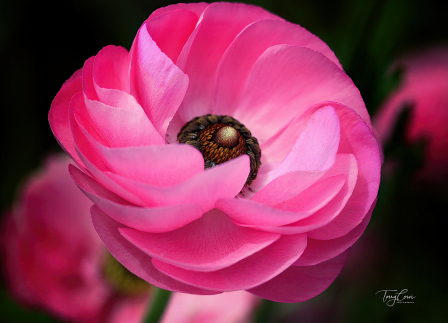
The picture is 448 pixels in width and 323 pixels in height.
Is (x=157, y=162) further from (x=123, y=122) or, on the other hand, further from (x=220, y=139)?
(x=220, y=139)

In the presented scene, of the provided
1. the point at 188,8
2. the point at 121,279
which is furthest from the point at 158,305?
the point at 121,279

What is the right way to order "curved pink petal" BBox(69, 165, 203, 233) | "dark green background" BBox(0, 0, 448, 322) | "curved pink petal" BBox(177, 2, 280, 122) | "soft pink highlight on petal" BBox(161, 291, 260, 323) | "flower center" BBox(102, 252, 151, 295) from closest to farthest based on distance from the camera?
"curved pink petal" BBox(69, 165, 203, 233)
"curved pink petal" BBox(177, 2, 280, 122)
"soft pink highlight on petal" BBox(161, 291, 260, 323)
"dark green background" BBox(0, 0, 448, 322)
"flower center" BBox(102, 252, 151, 295)

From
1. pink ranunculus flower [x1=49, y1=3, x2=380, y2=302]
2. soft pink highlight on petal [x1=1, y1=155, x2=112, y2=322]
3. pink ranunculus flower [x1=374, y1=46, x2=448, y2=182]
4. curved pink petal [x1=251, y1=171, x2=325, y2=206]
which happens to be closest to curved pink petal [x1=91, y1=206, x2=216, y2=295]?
pink ranunculus flower [x1=49, y1=3, x2=380, y2=302]

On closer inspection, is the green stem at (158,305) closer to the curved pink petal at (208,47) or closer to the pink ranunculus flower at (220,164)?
the pink ranunculus flower at (220,164)

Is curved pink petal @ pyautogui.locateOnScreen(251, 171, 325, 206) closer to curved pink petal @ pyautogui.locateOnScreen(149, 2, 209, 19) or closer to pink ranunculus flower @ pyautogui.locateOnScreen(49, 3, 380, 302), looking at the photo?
pink ranunculus flower @ pyautogui.locateOnScreen(49, 3, 380, 302)

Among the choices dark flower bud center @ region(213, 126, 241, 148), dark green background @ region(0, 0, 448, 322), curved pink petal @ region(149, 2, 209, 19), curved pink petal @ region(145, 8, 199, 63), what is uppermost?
curved pink petal @ region(149, 2, 209, 19)

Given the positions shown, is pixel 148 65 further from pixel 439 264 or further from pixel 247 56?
pixel 439 264

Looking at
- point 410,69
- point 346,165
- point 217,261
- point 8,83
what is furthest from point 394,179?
point 8,83
